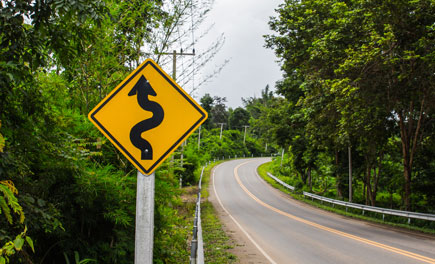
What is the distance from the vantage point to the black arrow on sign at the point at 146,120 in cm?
Result: 270

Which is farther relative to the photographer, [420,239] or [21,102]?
[420,239]

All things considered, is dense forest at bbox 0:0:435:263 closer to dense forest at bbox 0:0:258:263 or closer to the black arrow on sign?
dense forest at bbox 0:0:258:263

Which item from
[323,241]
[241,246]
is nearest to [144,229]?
[241,246]

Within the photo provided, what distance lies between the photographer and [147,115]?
8.98 feet

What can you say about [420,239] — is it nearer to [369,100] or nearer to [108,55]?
[369,100]

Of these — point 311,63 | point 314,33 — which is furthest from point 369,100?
point 314,33

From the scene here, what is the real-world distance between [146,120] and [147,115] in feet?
0.13

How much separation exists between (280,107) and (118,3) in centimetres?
2476

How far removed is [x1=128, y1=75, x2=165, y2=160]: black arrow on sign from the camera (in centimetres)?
270

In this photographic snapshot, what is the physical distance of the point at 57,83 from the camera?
401cm

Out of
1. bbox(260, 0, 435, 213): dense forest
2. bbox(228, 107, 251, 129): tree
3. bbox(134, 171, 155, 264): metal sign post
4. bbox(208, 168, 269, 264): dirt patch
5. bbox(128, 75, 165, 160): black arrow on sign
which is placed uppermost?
bbox(228, 107, 251, 129): tree

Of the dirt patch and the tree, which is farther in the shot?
the tree

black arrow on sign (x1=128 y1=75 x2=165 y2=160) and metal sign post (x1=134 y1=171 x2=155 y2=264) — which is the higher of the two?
black arrow on sign (x1=128 y1=75 x2=165 y2=160)

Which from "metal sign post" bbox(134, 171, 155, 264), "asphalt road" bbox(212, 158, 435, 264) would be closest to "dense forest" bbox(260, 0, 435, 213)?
"asphalt road" bbox(212, 158, 435, 264)
